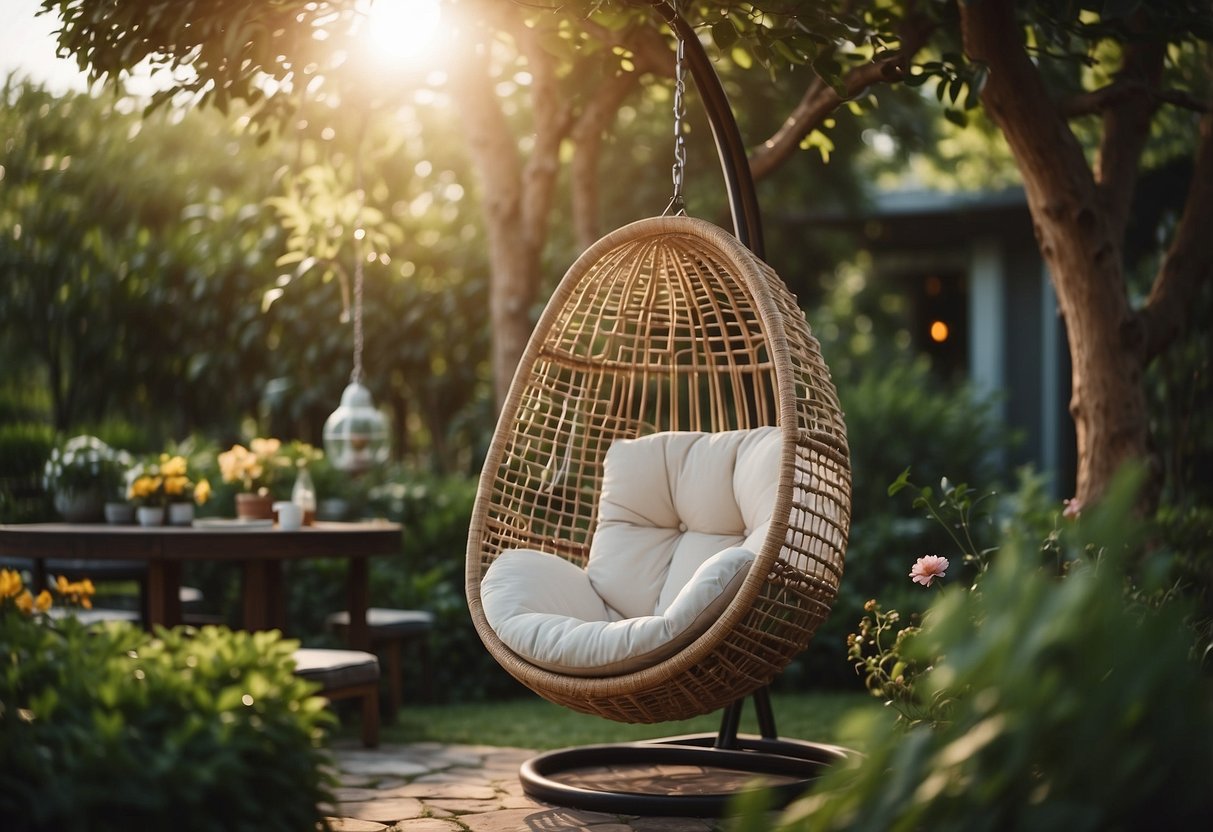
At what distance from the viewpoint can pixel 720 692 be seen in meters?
3.06

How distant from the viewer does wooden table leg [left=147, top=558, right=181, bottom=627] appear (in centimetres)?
427

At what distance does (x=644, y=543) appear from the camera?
12.3ft

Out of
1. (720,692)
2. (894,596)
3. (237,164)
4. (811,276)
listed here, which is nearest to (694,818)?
(720,692)

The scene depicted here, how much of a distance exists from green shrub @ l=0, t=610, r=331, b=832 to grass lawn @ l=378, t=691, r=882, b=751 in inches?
89.9

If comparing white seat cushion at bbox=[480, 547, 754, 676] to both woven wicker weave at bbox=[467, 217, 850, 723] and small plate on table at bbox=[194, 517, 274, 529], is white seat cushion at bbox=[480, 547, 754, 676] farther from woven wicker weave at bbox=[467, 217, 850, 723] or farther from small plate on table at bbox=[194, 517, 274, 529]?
small plate on table at bbox=[194, 517, 274, 529]

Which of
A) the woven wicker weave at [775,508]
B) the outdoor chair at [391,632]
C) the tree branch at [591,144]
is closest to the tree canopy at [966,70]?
the tree branch at [591,144]

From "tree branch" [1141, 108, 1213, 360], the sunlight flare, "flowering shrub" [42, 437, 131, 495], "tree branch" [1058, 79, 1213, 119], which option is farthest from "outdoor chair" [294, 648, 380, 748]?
"tree branch" [1058, 79, 1213, 119]

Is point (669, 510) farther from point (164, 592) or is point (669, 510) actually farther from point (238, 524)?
point (164, 592)

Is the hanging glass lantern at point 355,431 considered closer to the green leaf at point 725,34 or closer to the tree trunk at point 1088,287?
the green leaf at point 725,34

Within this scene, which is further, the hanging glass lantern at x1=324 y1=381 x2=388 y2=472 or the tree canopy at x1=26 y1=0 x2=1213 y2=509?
the hanging glass lantern at x1=324 y1=381 x2=388 y2=472

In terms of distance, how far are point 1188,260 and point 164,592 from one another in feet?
11.9

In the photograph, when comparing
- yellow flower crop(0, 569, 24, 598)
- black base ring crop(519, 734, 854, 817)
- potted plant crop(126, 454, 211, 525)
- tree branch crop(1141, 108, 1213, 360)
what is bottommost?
black base ring crop(519, 734, 854, 817)

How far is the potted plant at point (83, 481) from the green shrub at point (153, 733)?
2.52m

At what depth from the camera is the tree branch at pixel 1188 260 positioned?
4.40 m
